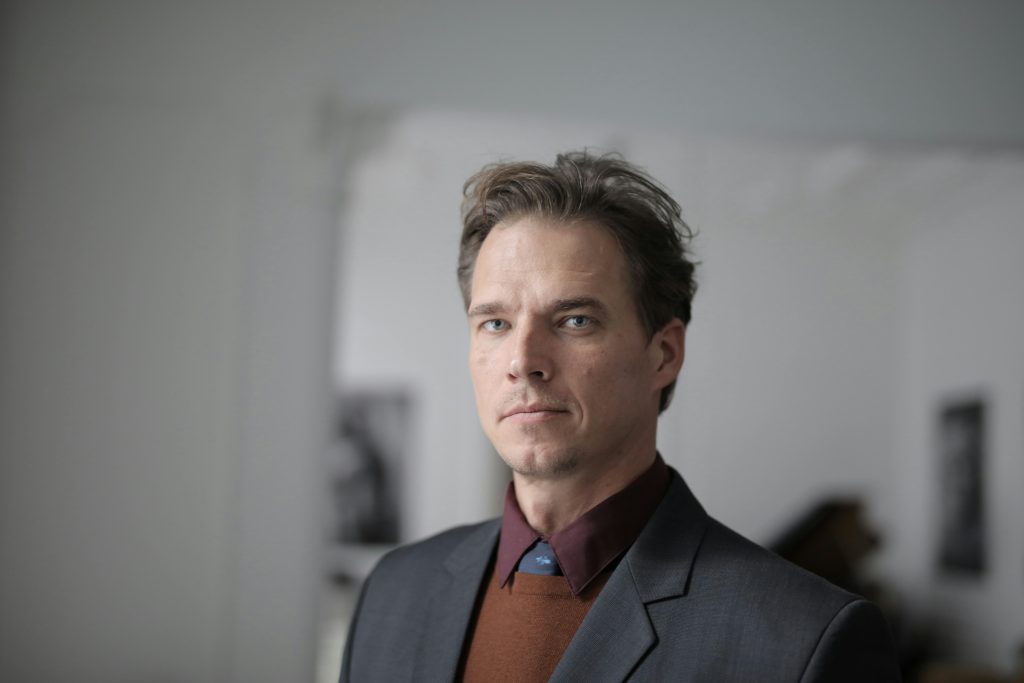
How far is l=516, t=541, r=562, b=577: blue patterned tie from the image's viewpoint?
1.42 metres

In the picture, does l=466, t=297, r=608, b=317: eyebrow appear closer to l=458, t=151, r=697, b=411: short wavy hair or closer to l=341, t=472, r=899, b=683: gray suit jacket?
l=458, t=151, r=697, b=411: short wavy hair

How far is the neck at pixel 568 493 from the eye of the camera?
1.43 m

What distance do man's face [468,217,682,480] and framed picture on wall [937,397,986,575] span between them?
213 inches

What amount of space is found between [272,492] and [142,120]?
172 centimetres

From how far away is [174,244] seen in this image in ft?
13.7

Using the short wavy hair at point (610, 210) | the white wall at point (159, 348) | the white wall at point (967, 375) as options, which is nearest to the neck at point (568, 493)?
the short wavy hair at point (610, 210)

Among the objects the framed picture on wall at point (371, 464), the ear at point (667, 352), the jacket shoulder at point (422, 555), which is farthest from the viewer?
the framed picture on wall at point (371, 464)

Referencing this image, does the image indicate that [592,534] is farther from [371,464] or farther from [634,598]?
[371,464]

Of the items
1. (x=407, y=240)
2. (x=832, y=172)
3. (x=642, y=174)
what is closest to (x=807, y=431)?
(x=832, y=172)

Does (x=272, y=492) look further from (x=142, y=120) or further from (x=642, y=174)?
(x=642, y=174)

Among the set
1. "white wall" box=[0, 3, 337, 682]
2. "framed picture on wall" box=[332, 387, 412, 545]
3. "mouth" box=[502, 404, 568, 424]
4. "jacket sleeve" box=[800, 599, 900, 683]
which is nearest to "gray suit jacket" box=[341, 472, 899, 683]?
"jacket sleeve" box=[800, 599, 900, 683]

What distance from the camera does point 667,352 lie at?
1541mm

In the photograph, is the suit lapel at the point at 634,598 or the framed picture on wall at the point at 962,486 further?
the framed picture on wall at the point at 962,486

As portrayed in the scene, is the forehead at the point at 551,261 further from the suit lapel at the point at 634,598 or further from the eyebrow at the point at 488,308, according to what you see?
the suit lapel at the point at 634,598
